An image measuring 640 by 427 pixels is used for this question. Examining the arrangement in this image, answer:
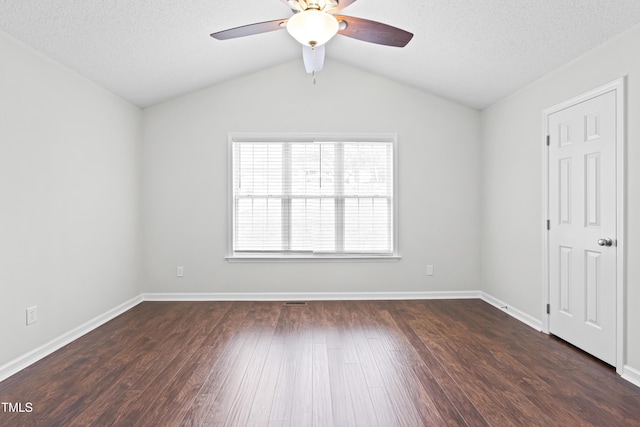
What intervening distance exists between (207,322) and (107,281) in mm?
1182

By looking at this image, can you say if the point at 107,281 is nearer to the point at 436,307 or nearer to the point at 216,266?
the point at 216,266

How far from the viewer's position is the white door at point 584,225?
2.73m

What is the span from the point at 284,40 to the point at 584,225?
3.44 metres

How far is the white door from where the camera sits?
273 cm

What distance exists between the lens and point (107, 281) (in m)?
3.89

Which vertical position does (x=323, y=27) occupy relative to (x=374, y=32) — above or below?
below

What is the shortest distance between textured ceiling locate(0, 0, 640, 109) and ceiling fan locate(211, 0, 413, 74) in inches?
28.7

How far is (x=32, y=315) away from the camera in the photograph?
282cm

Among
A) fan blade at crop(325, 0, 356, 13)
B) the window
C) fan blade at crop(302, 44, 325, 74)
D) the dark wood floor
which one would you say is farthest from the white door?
fan blade at crop(302, 44, 325, 74)

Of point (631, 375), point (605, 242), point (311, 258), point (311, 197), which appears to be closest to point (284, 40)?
point (311, 197)

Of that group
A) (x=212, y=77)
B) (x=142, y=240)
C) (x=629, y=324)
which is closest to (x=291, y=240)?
(x=142, y=240)

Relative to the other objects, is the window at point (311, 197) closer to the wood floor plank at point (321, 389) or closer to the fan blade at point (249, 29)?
the wood floor plank at point (321, 389)

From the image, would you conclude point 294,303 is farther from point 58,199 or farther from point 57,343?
point 58,199

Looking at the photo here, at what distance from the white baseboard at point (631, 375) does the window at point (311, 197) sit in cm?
251
